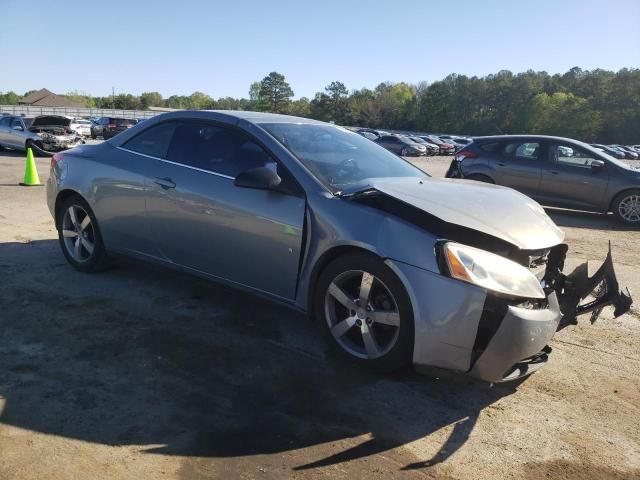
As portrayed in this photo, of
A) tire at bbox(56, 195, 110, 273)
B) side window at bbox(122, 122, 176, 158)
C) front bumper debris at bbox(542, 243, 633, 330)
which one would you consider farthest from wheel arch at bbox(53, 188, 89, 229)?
front bumper debris at bbox(542, 243, 633, 330)

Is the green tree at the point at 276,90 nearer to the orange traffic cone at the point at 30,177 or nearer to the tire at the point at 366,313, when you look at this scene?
the orange traffic cone at the point at 30,177

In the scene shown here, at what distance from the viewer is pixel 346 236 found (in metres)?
3.23

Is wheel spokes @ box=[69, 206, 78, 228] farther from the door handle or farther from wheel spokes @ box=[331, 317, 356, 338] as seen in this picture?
wheel spokes @ box=[331, 317, 356, 338]

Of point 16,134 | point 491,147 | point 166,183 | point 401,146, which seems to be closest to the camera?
point 166,183

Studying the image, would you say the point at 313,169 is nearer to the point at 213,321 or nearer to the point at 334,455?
the point at 213,321

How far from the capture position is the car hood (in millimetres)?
19266

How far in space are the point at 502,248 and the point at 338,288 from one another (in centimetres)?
103

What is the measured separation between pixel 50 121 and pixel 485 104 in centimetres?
11305

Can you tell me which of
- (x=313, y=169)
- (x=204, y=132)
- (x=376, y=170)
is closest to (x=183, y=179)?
(x=204, y=132)

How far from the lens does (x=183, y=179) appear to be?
4.13m

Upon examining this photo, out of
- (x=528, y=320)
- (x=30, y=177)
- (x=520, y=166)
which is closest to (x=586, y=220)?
(x=520, y=166)

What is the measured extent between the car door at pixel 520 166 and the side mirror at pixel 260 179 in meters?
8.10

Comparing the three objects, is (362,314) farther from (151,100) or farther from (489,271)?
(151,100)

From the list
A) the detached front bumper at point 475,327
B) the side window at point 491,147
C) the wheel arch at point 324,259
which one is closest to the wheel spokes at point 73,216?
the wheel arch at point 324,259
